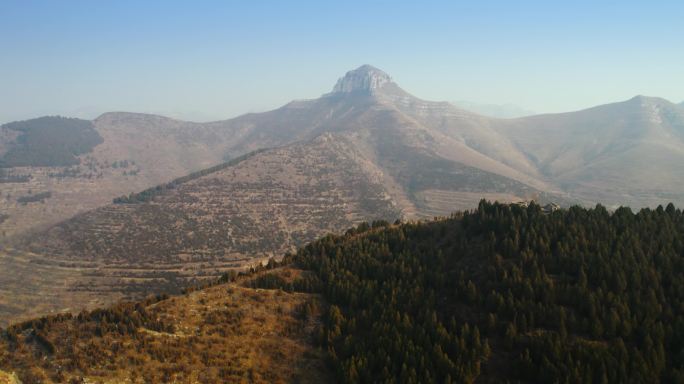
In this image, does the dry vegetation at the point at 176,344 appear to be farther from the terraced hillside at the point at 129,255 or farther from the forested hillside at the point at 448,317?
the terraced hillside at the point at 129,255

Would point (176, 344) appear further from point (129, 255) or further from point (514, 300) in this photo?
point (129, 255)

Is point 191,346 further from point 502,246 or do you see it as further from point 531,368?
point 502,246

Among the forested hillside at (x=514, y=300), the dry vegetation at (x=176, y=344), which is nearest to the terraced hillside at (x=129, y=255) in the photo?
the dry vegetation at (x=176, y=344)

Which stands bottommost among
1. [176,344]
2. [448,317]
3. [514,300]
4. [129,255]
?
[129,255]

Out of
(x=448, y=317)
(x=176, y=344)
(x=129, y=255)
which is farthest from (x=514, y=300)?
(x=129, y=255)

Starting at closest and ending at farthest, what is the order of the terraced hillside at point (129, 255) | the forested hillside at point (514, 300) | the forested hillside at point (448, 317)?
the forested hillside at point (514, 300) → the forested hillside at point (448, 317) → the terraced hillside at point (129, 255)

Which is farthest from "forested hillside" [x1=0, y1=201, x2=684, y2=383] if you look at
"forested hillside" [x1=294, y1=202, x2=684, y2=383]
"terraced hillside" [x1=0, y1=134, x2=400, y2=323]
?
"terraced hillside" [x1=0, y1=134, x2=400, y2=323]

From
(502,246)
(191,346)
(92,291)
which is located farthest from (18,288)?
(502,246)
